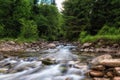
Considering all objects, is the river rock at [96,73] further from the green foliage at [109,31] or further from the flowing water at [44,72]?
the green foliage at [109,31]

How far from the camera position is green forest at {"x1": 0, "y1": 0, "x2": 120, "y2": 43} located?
2664 centimetres

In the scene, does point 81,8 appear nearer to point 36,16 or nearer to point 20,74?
point 36,16

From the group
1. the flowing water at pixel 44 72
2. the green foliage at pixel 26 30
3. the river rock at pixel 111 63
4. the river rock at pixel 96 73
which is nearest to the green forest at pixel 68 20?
the green foliage at pixel 26 30

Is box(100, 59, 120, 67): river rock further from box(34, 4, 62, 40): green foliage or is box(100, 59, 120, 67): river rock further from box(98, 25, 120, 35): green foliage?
box(34, 4, 62, 40): green foliage

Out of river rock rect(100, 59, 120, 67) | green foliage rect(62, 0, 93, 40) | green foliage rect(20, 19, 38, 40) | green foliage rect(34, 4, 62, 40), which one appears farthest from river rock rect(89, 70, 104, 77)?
green foliage rect(34, 4, 62, 40)

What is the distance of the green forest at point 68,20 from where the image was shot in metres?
26.6

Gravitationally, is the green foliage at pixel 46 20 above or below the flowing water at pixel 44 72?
above

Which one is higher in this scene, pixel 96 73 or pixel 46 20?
pixel 46 20

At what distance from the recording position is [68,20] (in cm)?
3753

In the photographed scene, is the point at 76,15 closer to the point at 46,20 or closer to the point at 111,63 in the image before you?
the point at 46,20

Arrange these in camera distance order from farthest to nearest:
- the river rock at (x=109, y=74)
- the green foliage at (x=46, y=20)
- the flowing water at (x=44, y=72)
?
the green foliage at (x=46, y=20) < the flowing water at (x=44, y=72) < the river rock at (x=109, y=74)

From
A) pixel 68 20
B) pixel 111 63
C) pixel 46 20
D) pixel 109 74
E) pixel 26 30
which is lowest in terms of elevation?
pixel 109 74

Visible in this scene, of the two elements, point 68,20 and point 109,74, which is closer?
point 109,74

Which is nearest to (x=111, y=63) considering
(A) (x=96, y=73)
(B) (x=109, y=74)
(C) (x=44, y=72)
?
(B) (x=109, y=74)
